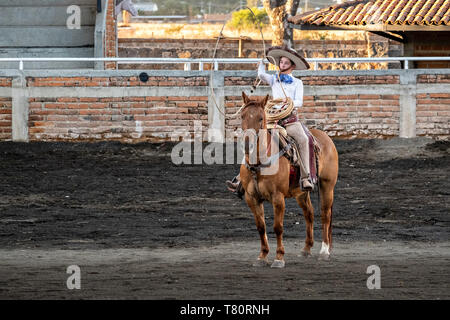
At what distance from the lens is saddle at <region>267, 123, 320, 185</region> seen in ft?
35.8

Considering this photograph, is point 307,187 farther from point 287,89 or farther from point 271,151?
point 287,89

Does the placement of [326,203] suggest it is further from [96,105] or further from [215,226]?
[96,105]

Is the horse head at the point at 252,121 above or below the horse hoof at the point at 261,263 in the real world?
above

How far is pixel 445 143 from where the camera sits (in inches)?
864

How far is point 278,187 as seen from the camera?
10688mm

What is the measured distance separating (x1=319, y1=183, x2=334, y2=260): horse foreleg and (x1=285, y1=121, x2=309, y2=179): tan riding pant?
2.82 feet

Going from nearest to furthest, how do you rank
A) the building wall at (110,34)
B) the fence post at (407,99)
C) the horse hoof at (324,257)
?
the horse hoof at (324,257) < the fence post at (407,99) < the building wall at (110,34)

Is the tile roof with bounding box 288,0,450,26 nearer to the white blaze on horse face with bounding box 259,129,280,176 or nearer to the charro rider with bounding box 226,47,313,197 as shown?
the charro rider with bounding box 226,47,313,197

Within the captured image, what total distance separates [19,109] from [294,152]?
38.3 ft

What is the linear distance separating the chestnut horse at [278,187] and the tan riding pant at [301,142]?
226mm

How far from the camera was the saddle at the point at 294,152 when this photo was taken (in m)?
10.9

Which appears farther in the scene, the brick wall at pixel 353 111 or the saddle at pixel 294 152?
the brick wall at pixel 353 111

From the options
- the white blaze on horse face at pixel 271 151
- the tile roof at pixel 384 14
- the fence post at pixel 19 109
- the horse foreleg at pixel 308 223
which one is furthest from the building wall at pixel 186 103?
the white blaze on horse face at pixel 271 151

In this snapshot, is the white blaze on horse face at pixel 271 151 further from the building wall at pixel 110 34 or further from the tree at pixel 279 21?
the tree at pixel 279 21
